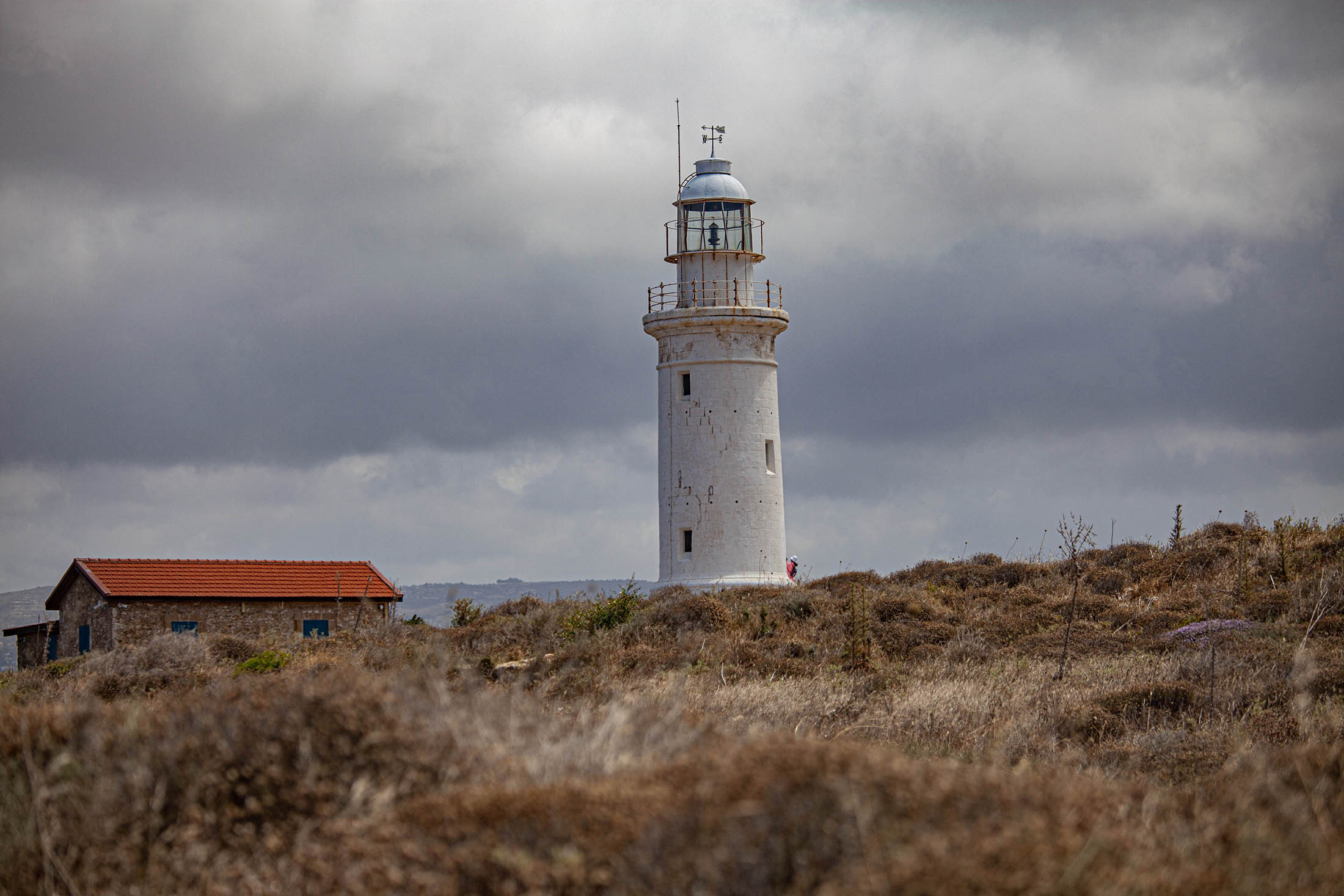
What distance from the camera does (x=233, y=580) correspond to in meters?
26.1

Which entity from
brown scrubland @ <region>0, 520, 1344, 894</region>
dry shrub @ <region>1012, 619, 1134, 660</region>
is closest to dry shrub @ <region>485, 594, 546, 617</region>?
dry shrub @ <region>1012, 619, 1134, 660</region>

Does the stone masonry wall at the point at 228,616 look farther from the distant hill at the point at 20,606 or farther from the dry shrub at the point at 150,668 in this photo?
the distant hill at the point at 20,606

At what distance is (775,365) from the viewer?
27.5 metres

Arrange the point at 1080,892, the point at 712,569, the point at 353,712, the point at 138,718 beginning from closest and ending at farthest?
the point at 1080,892
the point at 353,712
the point at 138,718
the point at 712,569

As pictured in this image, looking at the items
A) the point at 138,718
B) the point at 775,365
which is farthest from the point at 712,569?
the point at 138,718

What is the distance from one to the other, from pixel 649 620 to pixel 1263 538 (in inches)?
451

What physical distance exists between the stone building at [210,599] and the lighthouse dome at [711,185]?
11.2 metres

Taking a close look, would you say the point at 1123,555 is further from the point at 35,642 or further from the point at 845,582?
the point at 35,642

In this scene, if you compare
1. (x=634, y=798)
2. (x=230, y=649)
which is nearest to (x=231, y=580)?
(x=230, y=649)

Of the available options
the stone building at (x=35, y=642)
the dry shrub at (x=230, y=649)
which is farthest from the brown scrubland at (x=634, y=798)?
the stone building at (x=35, y=642)

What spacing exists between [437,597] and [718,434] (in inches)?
604

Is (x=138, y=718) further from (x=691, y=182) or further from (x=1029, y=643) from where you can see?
(x=691, y=182)

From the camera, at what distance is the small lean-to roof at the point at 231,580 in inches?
1000

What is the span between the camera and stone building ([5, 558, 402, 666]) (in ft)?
82.2
